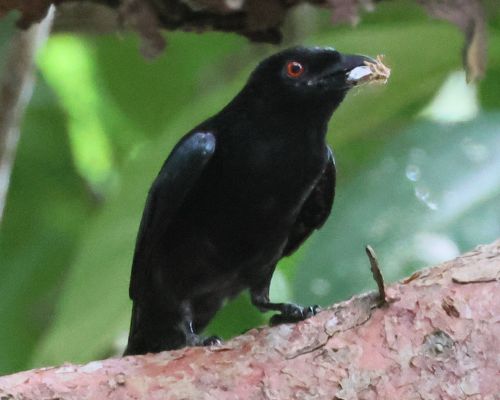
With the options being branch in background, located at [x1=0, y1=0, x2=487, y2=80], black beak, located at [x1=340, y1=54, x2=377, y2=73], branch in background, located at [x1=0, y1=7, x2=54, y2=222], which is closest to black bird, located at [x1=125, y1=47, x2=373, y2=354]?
black beak, located at [x1=340, y1=54, x2=377, y2=73]

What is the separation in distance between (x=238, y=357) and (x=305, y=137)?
712 millimetres

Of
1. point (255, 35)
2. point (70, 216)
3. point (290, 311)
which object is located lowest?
point (290, 311)

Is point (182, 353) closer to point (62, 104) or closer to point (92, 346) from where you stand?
point (92, 346)

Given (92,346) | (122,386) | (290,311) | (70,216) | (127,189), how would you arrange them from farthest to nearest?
1. (70,216)
2. (127,189)
3. (92,346)
4. (290,311)
5. (122,386)

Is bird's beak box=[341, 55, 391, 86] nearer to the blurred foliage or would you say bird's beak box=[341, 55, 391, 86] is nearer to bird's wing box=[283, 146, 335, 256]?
bird's wing box=[283, 146, 335, 256]

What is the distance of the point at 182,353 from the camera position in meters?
2.31

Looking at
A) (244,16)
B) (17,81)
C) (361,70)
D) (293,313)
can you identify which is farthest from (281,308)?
(17,81)

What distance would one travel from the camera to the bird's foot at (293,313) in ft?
8.67

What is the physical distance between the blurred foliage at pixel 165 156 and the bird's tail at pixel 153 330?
116mm

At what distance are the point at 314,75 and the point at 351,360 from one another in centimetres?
85

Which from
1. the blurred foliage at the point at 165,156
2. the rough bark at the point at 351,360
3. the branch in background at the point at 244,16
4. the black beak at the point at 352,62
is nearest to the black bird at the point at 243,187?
the black beak at the point at 352,62

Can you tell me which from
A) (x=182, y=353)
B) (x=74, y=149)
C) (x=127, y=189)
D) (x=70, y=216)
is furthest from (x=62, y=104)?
(x=182, y=353)

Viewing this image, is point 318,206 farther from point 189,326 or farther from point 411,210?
point 189,326

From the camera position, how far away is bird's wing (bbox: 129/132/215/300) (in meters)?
2.69
